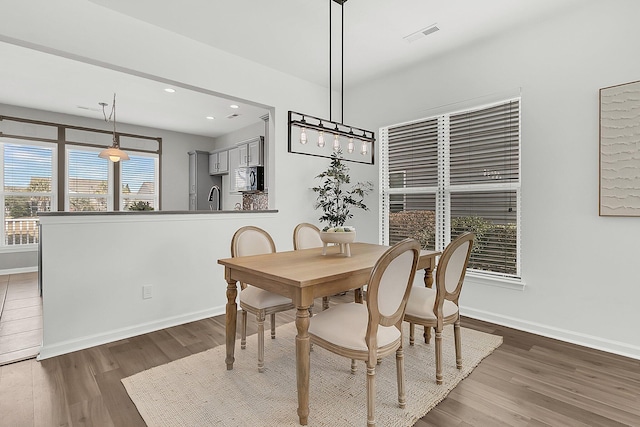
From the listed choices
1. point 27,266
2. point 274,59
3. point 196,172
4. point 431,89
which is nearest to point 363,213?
point 431,89

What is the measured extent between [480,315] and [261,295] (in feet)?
7.76

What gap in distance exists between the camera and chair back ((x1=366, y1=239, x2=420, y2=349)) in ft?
5.31

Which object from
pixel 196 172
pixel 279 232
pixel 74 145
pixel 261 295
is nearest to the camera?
pixel 261 295

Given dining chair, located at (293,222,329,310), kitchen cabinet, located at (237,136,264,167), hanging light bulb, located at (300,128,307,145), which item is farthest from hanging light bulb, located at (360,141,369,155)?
kitchen cabinet, located at (237,136,264,167)

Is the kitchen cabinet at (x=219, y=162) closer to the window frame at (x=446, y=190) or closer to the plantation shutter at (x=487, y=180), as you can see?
the window frame at (x=446, y=190)

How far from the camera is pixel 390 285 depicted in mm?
1708

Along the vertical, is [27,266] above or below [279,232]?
below

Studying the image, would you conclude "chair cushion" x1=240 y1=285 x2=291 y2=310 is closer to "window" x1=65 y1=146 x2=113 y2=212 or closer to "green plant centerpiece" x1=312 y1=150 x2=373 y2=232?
"green plant centerpiece" x1=312 y1=150 x2=373 y2=232

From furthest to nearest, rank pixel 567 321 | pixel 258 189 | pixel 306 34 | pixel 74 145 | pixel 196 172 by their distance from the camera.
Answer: pixel 196 172 → pixel 74 145 → pixel 258 189 → pixel 306 34 → pixel 567 321

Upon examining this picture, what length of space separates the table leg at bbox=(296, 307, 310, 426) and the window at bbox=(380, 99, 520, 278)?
2.41 m

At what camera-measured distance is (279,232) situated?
13.3 feet

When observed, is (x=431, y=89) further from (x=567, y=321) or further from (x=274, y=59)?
(x=567, y=321)

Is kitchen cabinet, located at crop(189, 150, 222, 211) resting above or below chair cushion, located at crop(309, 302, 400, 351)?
above

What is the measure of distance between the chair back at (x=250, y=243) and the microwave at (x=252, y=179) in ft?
8.72
